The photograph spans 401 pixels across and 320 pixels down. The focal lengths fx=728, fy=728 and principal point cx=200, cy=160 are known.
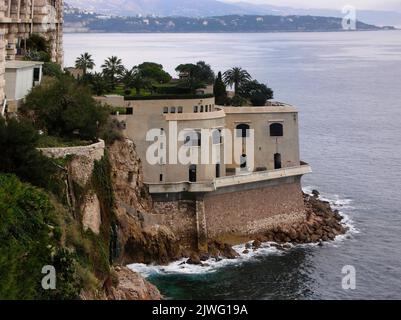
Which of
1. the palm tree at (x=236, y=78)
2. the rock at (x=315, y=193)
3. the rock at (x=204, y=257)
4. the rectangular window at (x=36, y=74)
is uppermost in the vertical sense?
the palm tree at (x=236, y=78)

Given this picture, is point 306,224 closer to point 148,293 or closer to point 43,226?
point 148,293

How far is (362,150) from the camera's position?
6762 cm

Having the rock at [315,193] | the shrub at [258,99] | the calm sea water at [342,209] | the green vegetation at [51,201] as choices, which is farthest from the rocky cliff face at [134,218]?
the rock at [315,193]

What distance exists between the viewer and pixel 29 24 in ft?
154

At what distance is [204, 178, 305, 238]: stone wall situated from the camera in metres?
Result: 40.4

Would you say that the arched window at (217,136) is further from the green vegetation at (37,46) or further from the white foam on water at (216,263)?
the green vegetation at (37,46)

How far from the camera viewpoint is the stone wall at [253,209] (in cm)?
4041

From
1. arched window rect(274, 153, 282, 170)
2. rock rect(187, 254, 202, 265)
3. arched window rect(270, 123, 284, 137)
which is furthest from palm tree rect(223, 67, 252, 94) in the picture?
rock rect(187, 254, 202, 265)

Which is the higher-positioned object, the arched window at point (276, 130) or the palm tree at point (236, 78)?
the palm tree at point (236, 78)

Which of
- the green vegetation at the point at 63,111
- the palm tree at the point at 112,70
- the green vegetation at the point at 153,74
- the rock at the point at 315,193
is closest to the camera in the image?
the green vegetation at the point at 63,111

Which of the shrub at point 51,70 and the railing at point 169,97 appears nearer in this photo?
the railing at point 169,97

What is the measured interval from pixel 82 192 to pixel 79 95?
646 cm

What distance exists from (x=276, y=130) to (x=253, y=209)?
581 centimetres

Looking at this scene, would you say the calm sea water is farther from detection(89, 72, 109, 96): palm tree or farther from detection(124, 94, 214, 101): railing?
detection(89, 72, 109, 96): palm tree
